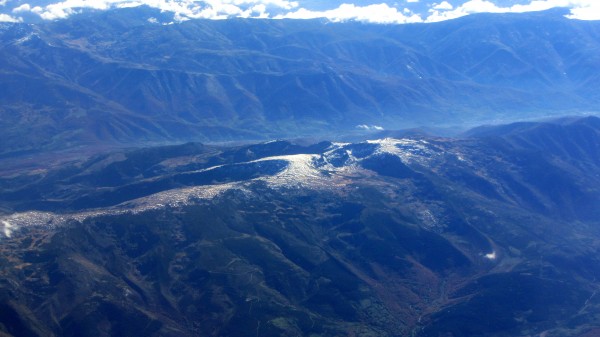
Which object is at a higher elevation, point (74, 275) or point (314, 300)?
point (74, 275)

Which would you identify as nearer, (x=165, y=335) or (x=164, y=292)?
(x=165, y=335)

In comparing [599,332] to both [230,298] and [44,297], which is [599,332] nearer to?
[230,298]

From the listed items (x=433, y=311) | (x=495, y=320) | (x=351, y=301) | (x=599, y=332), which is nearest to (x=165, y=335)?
(x=351, y=301)

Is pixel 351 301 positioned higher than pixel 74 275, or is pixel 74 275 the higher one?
pixel 74 275

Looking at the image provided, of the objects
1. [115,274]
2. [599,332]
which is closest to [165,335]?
[115,274]

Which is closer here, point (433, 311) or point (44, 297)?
point (44, 297)

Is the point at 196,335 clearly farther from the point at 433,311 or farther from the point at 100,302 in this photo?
the point at 433,311

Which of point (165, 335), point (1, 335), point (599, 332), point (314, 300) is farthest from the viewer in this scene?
point (314, 300)

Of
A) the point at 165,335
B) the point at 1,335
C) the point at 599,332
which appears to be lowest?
the point at 599,332

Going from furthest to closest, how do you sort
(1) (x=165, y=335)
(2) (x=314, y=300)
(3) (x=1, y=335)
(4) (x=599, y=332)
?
(2) (x=314, y=300) < (4) (x=599, y=332) < (1) (x=165, y=335) < (3) (x=1, y=335)
